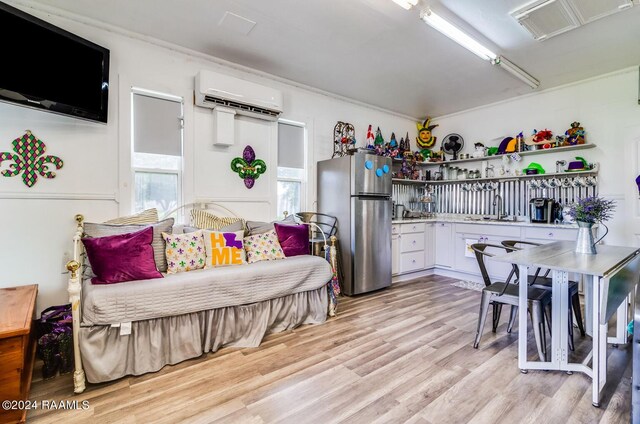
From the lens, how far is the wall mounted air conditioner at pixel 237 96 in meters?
3.01

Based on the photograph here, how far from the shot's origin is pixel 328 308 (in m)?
3.08

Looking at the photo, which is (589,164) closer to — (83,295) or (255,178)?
(255,178)

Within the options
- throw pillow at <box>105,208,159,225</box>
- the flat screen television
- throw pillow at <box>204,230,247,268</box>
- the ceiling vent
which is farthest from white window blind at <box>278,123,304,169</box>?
the ceiling vent

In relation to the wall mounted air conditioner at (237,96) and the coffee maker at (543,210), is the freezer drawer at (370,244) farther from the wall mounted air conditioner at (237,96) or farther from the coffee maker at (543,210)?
the coffee maker at (543,210)

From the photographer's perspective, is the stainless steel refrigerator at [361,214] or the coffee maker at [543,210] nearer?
the stainless steel refrigerator at [361,214]

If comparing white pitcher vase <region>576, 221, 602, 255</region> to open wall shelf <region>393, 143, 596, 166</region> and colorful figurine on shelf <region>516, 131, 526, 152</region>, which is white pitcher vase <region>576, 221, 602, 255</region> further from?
colorful figurine on shelf <region>516, 131, 526, 152</region>

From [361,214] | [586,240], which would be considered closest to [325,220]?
[361,214]

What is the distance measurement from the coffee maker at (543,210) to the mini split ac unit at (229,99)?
362 cm

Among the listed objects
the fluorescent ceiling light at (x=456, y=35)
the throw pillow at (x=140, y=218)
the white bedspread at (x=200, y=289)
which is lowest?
Result: the white bedspread at (x=200, y=289)

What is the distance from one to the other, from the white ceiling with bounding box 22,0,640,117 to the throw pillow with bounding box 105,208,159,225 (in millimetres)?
1728

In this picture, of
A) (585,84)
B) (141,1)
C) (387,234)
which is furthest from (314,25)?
(585,84)

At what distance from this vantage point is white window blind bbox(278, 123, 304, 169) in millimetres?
3889

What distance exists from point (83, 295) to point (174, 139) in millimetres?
1751

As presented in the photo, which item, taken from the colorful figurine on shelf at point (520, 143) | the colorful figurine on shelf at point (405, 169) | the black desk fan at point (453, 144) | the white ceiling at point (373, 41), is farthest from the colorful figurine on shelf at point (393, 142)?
the colorful figurine on shelf at point (520, 143)
